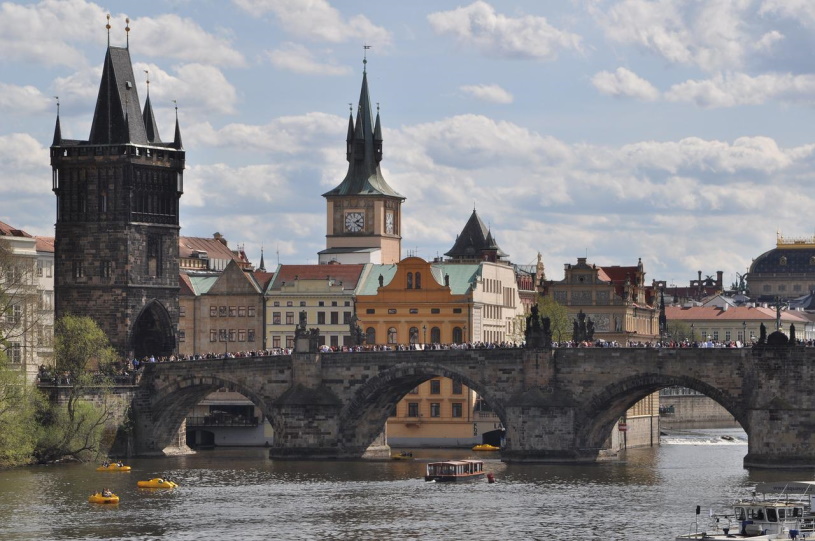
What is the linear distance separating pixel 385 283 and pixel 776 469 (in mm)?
58650

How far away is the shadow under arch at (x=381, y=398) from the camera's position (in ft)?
513

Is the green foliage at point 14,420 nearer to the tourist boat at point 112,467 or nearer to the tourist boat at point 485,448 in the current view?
the tourist boat at point 112,467

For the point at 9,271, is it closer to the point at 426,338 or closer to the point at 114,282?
the point at 114,282

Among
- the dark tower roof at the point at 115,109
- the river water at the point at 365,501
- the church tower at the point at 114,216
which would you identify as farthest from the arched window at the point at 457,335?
the dark tower roof at the point at 115,109

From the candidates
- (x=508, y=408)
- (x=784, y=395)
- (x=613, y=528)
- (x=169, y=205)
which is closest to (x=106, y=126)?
(x=169, y=205)

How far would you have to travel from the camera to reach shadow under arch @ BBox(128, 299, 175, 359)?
174 meters

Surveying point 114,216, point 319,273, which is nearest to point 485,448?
point 319,273

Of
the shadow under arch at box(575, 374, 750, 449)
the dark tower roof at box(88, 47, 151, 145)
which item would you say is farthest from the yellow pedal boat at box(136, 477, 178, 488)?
the dark tower roof at box(88, 47, 151, 145)

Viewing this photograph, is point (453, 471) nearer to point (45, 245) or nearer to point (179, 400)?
point (179, 400)

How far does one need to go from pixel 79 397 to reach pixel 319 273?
1679 inches

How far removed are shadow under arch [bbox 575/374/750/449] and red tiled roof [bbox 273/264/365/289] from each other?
45.9 m

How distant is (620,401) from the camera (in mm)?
152750

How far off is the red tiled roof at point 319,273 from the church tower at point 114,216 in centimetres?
2357

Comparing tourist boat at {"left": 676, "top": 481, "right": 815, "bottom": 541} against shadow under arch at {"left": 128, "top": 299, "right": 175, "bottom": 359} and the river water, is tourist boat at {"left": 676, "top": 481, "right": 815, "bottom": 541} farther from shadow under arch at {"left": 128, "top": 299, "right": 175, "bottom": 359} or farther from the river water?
shadow under arch at {"left": 128, "top": 299, "right": 175, "bottom": 359}
